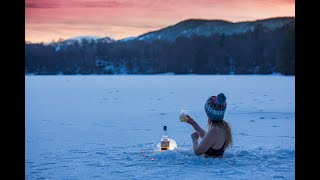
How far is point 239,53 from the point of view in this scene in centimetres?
9344

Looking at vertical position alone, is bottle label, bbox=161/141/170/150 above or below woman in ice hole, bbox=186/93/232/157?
below

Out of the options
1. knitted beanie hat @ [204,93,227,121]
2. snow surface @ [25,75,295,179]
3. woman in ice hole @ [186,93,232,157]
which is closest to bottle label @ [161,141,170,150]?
snow surface @ [25,75,295,179]

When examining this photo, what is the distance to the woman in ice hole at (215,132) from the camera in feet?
19.7

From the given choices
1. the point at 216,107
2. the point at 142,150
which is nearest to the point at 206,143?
the point at 216,107

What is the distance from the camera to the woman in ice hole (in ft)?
19.7

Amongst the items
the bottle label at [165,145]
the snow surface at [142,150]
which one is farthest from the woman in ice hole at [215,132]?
the bottle label at [165,145]

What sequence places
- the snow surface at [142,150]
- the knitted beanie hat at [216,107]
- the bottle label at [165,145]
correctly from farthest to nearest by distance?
the bottle label at [165,145] < the knitted beanie hat at [216,107] < the snow surface at [142,150]

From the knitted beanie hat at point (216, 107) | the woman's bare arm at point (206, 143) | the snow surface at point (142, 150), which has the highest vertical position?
the knitted beanie hat at point (216, 107)

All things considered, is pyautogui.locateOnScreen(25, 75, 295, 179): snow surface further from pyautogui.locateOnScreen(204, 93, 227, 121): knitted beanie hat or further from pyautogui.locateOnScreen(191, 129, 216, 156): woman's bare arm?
pyautogui.locateOnScreen(204, 93, 227, 121): knitted beanie hat

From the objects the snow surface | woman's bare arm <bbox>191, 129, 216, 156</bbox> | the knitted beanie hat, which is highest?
the knitted beanie hat

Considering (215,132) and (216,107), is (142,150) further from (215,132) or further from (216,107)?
(216,107)

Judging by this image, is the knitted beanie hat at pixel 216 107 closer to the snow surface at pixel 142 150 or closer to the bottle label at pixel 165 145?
the snow surface at pixel 142 150
